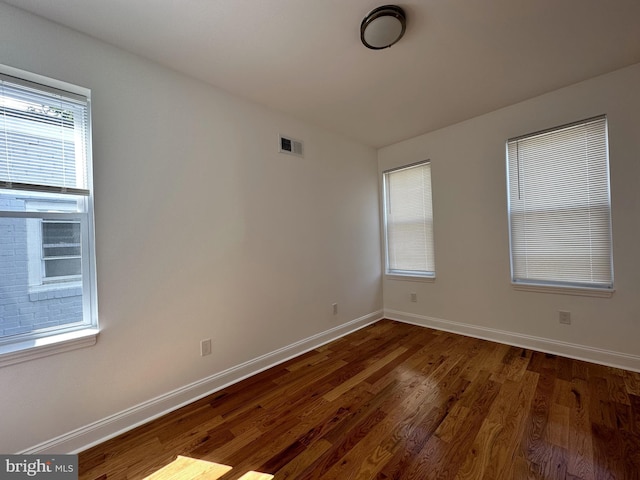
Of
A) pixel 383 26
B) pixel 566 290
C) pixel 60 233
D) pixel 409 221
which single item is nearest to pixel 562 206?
pixel 566 290

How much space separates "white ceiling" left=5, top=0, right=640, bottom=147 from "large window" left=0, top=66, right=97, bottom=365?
50 centimetres

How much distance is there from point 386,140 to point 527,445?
3.38m

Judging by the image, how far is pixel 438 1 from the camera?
1500 mm

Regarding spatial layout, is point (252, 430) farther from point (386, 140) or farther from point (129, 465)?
point (386, 140)

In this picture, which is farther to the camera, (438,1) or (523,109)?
(523,109)

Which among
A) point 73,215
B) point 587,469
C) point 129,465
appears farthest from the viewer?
point 73,215

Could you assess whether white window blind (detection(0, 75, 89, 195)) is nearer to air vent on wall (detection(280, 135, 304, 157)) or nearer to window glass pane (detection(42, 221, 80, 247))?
window glass pane (detection(42, 221, 80, 247))

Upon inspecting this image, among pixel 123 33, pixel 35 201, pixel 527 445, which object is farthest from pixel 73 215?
pixel 527 445

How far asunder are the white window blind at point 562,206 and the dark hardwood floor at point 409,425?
88 centimetres

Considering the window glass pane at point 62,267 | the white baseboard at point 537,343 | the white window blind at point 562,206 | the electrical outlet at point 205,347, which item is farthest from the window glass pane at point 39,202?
the white window blind at point 562,206

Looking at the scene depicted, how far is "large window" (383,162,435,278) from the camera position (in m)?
3.52

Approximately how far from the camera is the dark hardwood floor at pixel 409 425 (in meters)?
1.40

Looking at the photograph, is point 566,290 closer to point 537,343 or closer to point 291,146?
point 537,343
